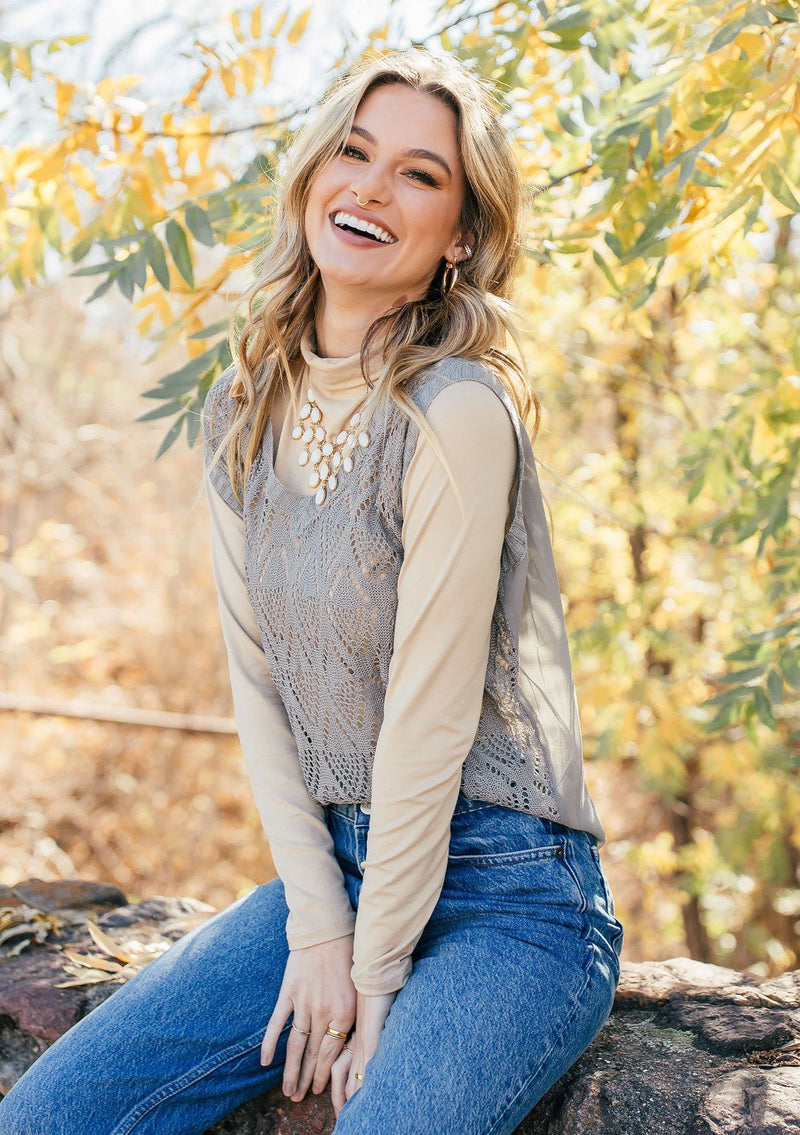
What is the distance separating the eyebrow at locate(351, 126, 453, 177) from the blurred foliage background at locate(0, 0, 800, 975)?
28 cm

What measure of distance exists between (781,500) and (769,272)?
2397 millimetres

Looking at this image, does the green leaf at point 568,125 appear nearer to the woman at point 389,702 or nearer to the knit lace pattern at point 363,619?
the woman at point 389,702

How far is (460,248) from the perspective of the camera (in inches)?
69.6

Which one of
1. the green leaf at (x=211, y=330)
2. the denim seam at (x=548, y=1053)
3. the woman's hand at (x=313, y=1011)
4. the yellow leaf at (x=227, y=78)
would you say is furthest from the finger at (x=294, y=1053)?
the yellow leaf at (x=227, y=78)

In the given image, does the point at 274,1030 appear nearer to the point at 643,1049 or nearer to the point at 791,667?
the point at 643,1049

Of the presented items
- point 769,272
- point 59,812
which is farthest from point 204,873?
point 769,272

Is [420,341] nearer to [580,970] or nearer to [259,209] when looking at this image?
[259,209]

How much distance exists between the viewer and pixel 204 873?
19.6 feet

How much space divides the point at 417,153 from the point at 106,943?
5.29 feet

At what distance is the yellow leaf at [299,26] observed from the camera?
2.42 metres

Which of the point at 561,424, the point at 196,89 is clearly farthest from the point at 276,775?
the point at 561,424

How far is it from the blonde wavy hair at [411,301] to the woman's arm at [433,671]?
0.12 metres

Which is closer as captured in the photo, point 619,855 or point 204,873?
point 619,855

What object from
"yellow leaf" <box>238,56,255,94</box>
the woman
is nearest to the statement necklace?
the woman
